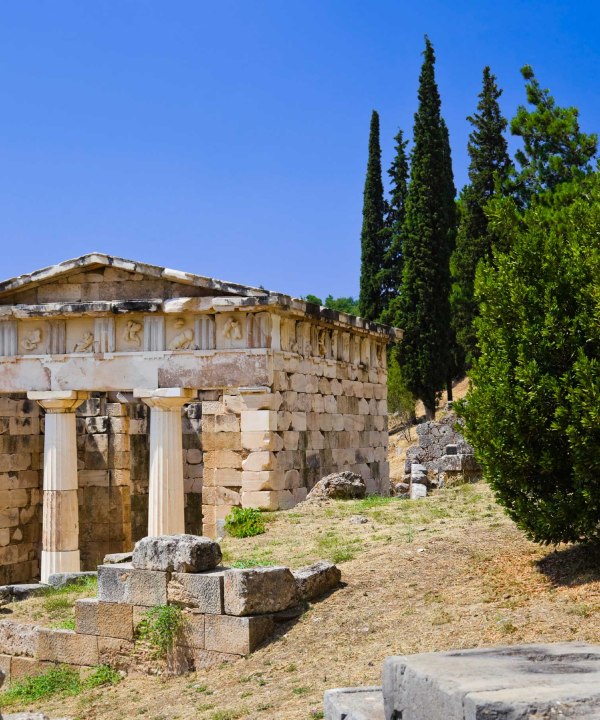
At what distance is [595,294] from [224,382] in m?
8.56

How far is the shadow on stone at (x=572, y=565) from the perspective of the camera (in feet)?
30.5

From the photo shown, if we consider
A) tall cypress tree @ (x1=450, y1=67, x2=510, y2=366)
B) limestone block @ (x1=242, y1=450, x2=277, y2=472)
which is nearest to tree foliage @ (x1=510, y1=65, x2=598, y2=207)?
tall cypress tree @ (x1=450, y1=67, x2=510, y2=366)

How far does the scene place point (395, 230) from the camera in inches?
1865

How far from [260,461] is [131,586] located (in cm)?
622

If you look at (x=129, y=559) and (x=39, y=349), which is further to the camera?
(x=39, y=349)

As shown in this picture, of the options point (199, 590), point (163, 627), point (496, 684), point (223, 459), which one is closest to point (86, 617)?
point (163, 627)

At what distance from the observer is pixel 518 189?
38250 mm

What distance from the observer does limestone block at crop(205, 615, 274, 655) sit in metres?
9.50

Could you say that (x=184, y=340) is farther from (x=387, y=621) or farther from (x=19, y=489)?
(x=387, y=621)

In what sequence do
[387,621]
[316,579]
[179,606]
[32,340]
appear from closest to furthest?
[387,621] → [179,606] → [316,579] → [32,340]

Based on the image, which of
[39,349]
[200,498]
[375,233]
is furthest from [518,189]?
[39,349]

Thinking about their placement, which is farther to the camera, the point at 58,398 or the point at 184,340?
the point at 58,398

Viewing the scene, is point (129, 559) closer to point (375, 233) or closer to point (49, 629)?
point (49, 629)

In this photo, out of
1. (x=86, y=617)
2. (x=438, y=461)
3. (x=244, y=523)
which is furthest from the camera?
(x=438, y=461)
